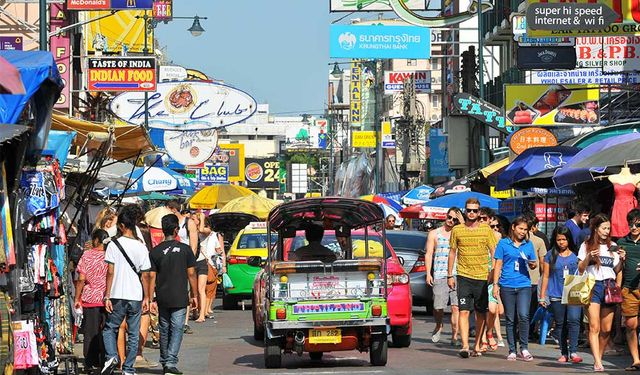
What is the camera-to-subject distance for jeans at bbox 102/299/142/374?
14.8 m

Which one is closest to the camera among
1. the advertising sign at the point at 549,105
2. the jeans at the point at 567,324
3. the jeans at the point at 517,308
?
the jeans at the point at 567,324

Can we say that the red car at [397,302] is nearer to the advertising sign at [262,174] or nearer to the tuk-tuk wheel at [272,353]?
the tuk-tuk wheel at [272,353]

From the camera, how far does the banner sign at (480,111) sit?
36.6 m

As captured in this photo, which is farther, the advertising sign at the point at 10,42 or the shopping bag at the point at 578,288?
the advertising sign at the point at 10,42

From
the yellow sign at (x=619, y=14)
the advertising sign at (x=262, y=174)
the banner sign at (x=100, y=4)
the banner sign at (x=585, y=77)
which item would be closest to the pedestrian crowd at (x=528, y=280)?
the yellow sign at (x=619, y=14)

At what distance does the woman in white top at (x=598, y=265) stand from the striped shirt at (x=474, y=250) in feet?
4.81

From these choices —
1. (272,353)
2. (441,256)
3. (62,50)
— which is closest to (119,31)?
(62,50)

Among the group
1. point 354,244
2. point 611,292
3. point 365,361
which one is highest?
point 354,244

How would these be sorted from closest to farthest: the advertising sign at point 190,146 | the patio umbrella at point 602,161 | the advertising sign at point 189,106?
the patio umbrella at point 602,161
the advertising sign at point 189,106
the advertising sign at point 190,146

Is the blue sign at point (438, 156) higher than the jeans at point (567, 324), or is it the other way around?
the blue sign at point (438, 156)

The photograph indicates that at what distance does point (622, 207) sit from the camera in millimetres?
17781

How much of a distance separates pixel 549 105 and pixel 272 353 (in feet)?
67.6

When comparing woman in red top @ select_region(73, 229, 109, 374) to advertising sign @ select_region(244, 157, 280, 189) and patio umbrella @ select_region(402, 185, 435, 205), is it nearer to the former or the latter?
patio umbrella @ select_region(402, 185, 435, 205)

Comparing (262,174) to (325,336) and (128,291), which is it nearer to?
(325,336)
